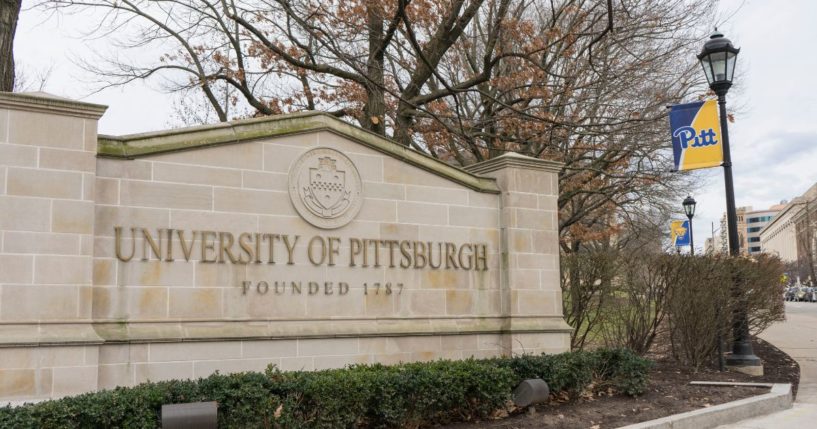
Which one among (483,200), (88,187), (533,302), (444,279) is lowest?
(533,302)

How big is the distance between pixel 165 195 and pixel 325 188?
1.91 meters

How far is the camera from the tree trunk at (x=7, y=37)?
10008mm

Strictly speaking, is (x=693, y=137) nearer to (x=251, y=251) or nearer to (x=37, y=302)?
(x=251, y=251)

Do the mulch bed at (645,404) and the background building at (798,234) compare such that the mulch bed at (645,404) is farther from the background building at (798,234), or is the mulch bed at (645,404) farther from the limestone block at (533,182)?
the background building at (798,234)

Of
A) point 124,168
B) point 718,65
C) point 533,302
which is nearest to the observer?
point 124,168

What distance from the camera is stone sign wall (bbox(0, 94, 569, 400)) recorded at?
22.6 ft

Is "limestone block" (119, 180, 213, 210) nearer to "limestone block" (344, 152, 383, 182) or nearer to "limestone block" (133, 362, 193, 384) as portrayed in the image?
"limestone block" (133, 362, 193, 384)

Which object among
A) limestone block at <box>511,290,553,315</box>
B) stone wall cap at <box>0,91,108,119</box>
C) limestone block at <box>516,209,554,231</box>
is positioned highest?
stone wall cap at <box>0,91,108,119</box>

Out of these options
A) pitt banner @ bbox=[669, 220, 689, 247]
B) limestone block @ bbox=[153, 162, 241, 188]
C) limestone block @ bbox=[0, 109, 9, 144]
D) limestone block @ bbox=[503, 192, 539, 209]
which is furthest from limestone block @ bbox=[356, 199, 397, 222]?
pitt banner @ bbox=[669, 220, 689, 247]

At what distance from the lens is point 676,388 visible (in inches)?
385

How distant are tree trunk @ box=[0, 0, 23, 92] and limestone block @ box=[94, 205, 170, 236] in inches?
160

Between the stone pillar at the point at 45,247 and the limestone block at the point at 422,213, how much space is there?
3.80 meters

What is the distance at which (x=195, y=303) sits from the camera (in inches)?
303

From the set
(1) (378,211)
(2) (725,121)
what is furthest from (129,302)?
(2) (725,121)
